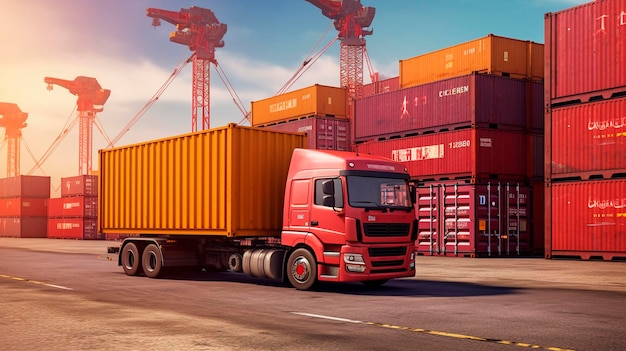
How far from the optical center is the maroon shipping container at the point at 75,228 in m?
Result: 60.3

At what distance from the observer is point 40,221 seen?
70.9 metres

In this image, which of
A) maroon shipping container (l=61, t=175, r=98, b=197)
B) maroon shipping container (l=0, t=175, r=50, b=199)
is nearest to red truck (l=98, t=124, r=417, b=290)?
maroon shipping container (l=61, t=175, r=98, b=197)

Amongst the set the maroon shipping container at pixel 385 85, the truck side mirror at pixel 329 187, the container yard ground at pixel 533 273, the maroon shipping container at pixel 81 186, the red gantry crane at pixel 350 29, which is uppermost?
A: the red gantry crane at pixel 350 29

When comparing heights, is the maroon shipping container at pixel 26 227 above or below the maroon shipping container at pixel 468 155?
below

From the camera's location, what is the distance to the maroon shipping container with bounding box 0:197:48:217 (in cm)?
7006

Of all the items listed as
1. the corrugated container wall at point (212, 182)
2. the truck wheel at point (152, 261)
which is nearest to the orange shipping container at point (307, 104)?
the corrugated container wall at point (212, 182)

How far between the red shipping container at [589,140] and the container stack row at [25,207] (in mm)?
59133

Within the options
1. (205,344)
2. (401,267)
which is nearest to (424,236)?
(401,267)

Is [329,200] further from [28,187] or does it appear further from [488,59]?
[28,187]

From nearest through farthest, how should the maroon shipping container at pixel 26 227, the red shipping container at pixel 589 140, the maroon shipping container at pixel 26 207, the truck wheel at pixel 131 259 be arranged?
the truck wheel at pixel 131 259 → the red shipping container at pixel 589 140 → the maroon shipping container at pixel 26 227 → the maroon shipping container at pixel 26 207

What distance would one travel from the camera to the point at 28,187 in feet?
232

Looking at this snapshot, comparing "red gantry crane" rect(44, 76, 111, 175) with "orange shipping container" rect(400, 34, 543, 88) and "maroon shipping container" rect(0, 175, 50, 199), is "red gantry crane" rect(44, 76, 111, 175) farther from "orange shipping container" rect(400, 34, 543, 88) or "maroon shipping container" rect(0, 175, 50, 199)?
"orange shipping container" rect(400, 34, 543, 88)

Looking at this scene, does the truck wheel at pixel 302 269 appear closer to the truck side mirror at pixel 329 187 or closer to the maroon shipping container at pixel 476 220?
the truck side mirror at pixel 329 187

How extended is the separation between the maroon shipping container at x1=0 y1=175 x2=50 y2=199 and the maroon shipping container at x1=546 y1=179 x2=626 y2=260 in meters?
60.1
